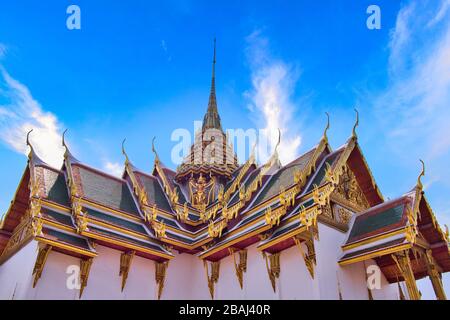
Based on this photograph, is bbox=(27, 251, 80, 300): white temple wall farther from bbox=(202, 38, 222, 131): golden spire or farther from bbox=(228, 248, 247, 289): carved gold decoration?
bbox=(202, 38, 222, 131): golden spire

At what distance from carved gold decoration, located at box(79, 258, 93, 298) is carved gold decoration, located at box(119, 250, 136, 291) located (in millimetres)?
955

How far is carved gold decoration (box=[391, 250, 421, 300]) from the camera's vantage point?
871 cm

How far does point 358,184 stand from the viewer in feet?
42.6

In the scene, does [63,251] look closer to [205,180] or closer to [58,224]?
[58,224]

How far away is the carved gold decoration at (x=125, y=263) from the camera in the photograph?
1161 centimetres

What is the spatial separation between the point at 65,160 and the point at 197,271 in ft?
20.7

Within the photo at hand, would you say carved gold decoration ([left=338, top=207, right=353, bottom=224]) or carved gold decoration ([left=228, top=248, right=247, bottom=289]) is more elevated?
carved gold decoration ([left=338, top=207, right=353, bottom=224])

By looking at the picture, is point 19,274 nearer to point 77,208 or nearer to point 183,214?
point 77,208

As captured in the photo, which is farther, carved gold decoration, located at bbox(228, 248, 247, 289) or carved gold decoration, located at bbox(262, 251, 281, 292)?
carved gold decoration, located at bbox(228, 248, 247, 289)

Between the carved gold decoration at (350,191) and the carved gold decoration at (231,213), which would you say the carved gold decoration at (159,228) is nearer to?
the carved gold decoration at (231,213)

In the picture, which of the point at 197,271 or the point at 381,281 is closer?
the point at 381,281

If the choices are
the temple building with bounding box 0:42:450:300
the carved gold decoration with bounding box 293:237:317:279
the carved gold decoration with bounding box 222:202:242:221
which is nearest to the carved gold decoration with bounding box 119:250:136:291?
the temple building with bounding box 0:42:450:300
